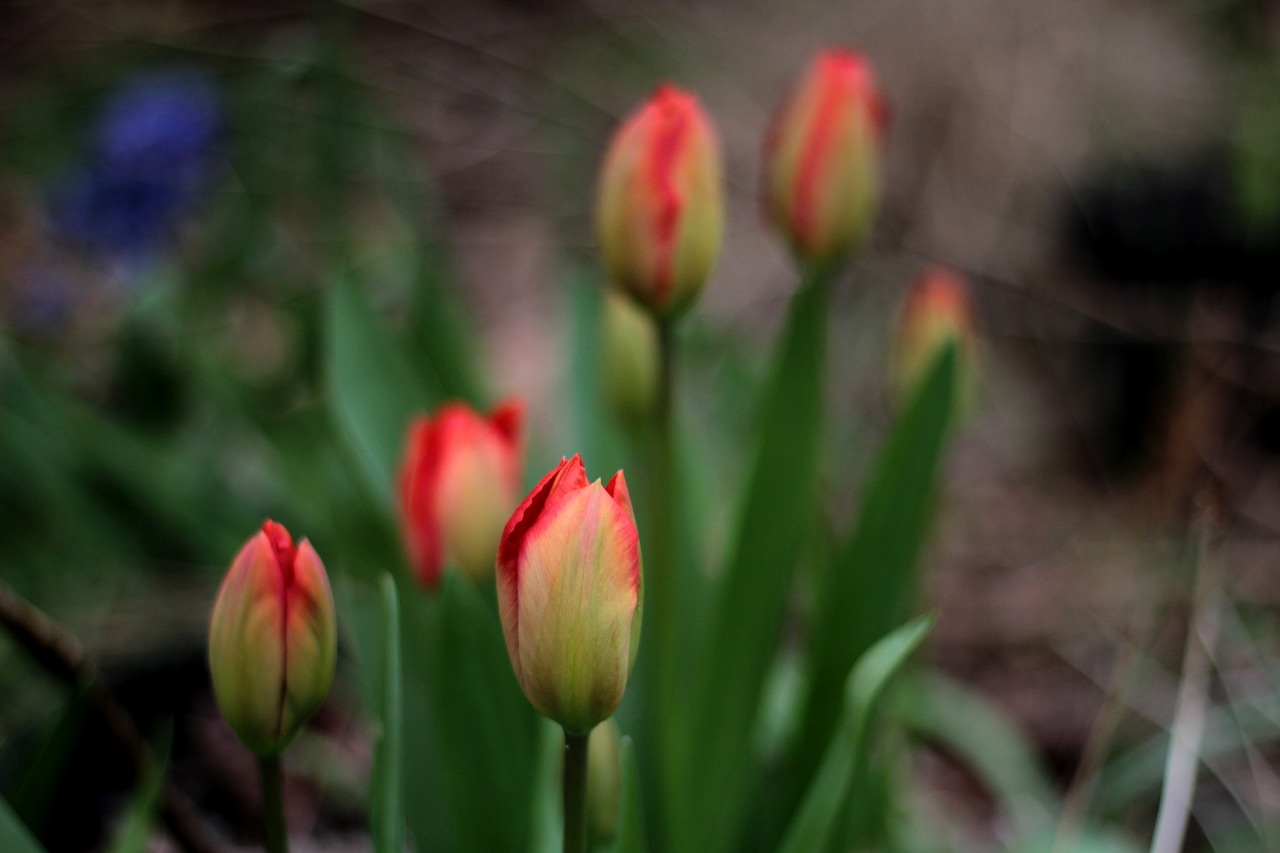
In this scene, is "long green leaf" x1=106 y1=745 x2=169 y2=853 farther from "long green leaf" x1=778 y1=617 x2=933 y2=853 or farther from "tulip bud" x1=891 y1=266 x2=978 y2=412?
"tulip bud" x1=891 y1=266 x2=978 y2=412

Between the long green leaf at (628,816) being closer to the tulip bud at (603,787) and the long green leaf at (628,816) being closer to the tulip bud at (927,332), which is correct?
the tulip bud at (603,787)

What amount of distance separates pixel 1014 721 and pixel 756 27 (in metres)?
1.95

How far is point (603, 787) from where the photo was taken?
2.11 ft

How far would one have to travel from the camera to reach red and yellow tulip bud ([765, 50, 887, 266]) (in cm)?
76

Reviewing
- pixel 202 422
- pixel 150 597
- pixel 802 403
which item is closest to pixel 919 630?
pixel 802 403

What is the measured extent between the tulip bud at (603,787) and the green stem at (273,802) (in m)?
0.17

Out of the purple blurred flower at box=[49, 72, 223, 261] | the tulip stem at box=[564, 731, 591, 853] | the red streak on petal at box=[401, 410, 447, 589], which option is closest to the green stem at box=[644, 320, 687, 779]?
the red streak on petal at box=[401, 410, 447, 589]

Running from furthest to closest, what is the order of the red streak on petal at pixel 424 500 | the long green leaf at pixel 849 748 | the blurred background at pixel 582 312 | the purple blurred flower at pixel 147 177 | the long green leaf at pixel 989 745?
the purple blurred flower at pixel 147 177
the blurred background at pixel 582 312
the long green leaf at pixel 989 745
the red streak on petal at pixel 424 500
the long green leaf at pixel 849 748

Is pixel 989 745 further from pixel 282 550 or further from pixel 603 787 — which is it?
pixel 282 550

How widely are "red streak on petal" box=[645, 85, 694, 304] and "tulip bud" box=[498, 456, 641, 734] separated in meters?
0.24

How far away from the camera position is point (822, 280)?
76 cm

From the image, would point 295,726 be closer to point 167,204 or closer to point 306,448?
point 306,448

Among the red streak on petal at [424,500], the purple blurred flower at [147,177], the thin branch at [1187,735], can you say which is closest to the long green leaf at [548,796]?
the red streak on petal at [424,500]

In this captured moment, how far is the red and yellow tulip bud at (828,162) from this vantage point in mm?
760
